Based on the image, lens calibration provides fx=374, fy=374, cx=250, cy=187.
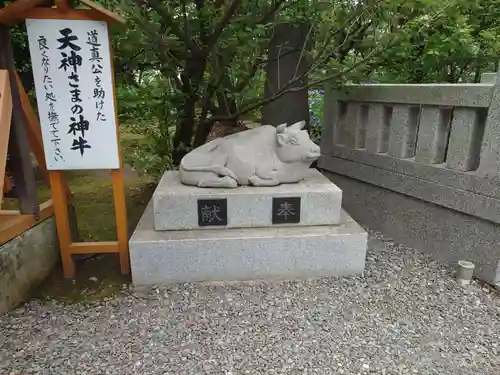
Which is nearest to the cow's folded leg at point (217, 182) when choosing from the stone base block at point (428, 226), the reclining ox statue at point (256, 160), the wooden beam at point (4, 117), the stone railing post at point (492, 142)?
the reclining ox statue at point (256, 160)

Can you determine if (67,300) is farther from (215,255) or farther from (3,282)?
(215,255)

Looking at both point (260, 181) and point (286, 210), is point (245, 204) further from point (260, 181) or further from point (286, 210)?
point (286, 210)

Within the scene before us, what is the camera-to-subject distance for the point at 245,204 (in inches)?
127

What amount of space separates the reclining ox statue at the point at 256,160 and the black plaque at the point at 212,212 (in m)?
0.18

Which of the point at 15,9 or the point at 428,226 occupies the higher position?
the point at 15,9

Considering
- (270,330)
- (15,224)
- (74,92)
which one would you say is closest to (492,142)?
(270,330)

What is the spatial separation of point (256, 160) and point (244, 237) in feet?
2.37

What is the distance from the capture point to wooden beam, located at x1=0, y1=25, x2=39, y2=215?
276 cm

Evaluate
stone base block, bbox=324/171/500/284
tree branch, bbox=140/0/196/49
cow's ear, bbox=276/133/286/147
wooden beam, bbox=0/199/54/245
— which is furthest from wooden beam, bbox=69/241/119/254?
stone base block, bbox=324/171/500/284

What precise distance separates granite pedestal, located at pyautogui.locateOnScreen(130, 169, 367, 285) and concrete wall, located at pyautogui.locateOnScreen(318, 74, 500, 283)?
933 millimetres

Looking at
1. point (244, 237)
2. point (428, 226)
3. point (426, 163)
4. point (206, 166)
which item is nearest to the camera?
point (244, 237)

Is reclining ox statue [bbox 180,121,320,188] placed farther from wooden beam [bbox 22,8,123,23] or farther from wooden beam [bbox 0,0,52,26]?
wooden beam [bbox 0,0,52,26]

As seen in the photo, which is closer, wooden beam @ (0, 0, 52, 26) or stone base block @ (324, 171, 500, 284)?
wooden beam @ (0, 0, 52, 26)

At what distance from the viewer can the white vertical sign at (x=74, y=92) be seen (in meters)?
2.63
